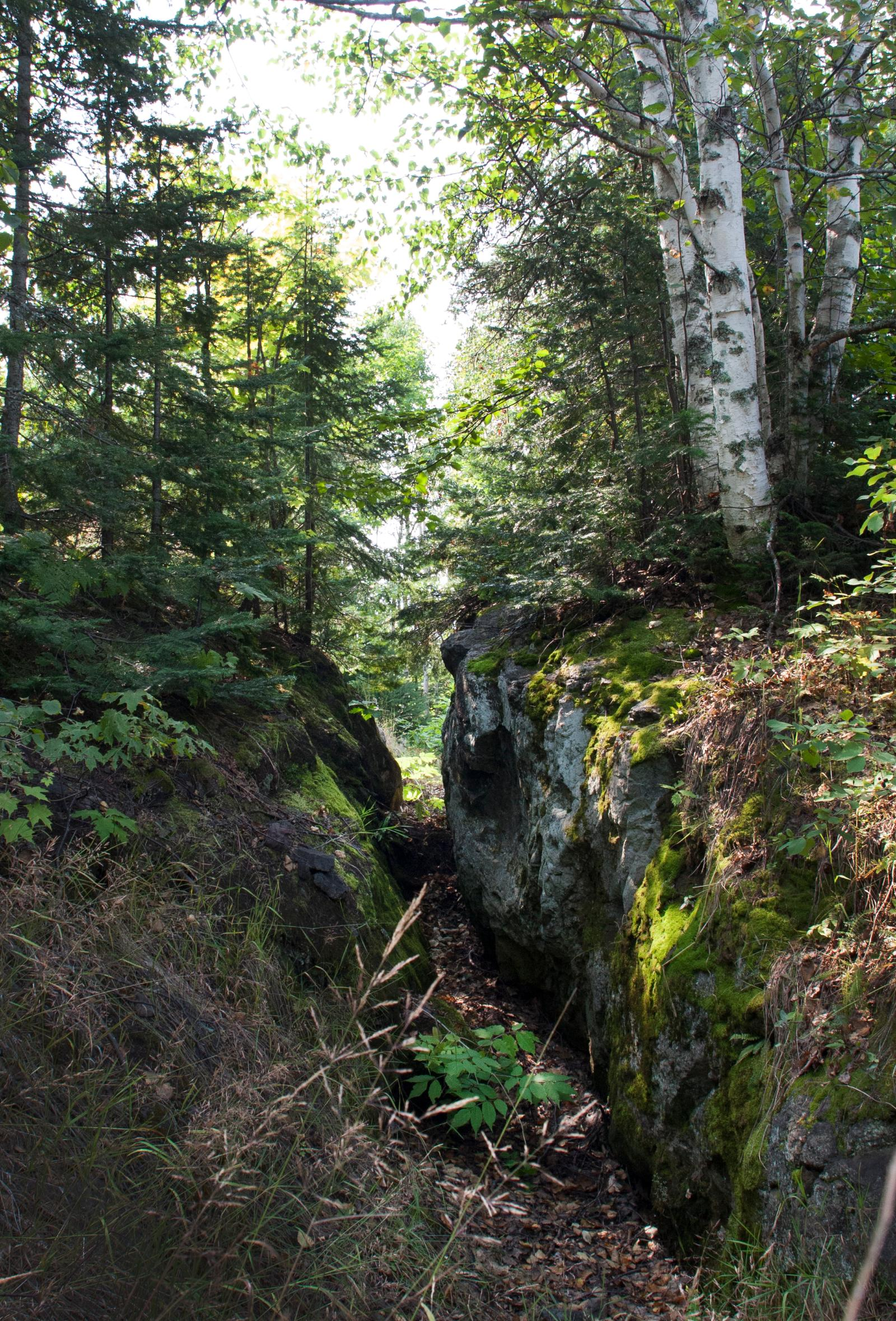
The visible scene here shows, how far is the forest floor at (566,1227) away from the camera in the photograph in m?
2.79

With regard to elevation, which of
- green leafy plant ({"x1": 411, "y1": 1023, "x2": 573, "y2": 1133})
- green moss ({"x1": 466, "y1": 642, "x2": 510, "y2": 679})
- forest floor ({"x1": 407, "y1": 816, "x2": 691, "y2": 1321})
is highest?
green moss ({"x1": 466, "y1": 642, "x2": 510, "y2": 679})

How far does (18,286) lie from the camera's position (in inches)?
215

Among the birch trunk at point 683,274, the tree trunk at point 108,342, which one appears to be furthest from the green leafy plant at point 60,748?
the birch trunk at point 683,274

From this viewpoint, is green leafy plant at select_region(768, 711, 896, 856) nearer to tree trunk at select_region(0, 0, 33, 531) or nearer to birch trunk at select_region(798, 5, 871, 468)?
birch trunk at select_region(798, 5, 871, 468)

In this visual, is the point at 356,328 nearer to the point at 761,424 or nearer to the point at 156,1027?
the point at 761,424

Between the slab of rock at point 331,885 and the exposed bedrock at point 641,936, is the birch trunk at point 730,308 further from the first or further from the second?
the slab of rock at point 331,885

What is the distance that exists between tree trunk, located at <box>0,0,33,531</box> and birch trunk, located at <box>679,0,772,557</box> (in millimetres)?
4812

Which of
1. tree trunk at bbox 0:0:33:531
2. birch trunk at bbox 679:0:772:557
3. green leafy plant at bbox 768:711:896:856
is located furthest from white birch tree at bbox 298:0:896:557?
tree trunk at bbox 0:0:33:531

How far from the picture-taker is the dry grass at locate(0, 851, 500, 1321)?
2027 millimetres

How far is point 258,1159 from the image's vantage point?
2324 millimetres

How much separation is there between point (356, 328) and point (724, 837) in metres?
8.41

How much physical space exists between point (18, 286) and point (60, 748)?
425cm

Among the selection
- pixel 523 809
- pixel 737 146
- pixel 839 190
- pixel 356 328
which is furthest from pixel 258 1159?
pixel 356 328

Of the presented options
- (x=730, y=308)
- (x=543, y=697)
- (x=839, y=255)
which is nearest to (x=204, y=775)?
(x=543, y=697)
